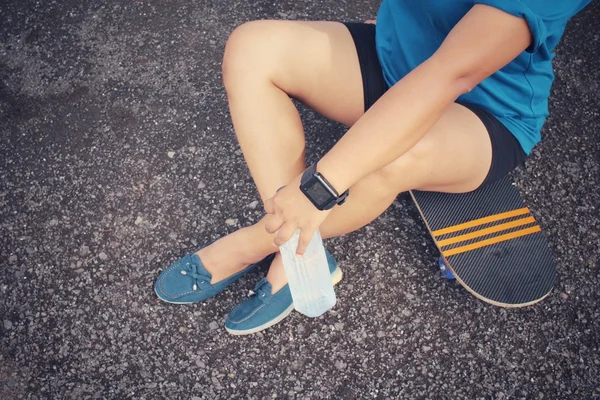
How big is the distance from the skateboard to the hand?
688mm

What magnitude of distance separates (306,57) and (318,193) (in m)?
0.52

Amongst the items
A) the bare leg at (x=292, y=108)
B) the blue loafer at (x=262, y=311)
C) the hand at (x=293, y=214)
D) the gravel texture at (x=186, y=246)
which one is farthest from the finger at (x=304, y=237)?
the gravel texture at (x=186, y=246)

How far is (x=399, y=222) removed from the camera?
6.92 feet

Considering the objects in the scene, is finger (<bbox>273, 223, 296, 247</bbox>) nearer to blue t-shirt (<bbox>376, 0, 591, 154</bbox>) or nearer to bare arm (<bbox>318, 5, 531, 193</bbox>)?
bare arm (<bbox>318, 5, 531, 193</bbox>)

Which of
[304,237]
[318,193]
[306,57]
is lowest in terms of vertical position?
[304,237]

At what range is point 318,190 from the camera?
132 cm

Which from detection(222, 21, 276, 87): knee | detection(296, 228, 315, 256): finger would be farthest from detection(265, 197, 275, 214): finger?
detection(222, 21, 276, 87): knee

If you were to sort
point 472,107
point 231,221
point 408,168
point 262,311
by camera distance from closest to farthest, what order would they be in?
1. point 408,168
2. point 472,107
3. point 262,311
4. point 231,221

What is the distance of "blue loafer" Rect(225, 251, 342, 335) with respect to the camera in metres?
1.82

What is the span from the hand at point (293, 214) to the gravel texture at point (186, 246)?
2.09ft

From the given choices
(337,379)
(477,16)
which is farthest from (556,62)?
(337,379)

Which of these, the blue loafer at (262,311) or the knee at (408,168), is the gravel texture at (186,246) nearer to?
the blue loafer at (262,311)

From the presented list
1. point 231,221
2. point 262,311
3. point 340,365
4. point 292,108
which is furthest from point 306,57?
point 340,365

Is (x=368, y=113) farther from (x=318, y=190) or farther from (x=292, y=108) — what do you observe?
(x=292, y=108)
